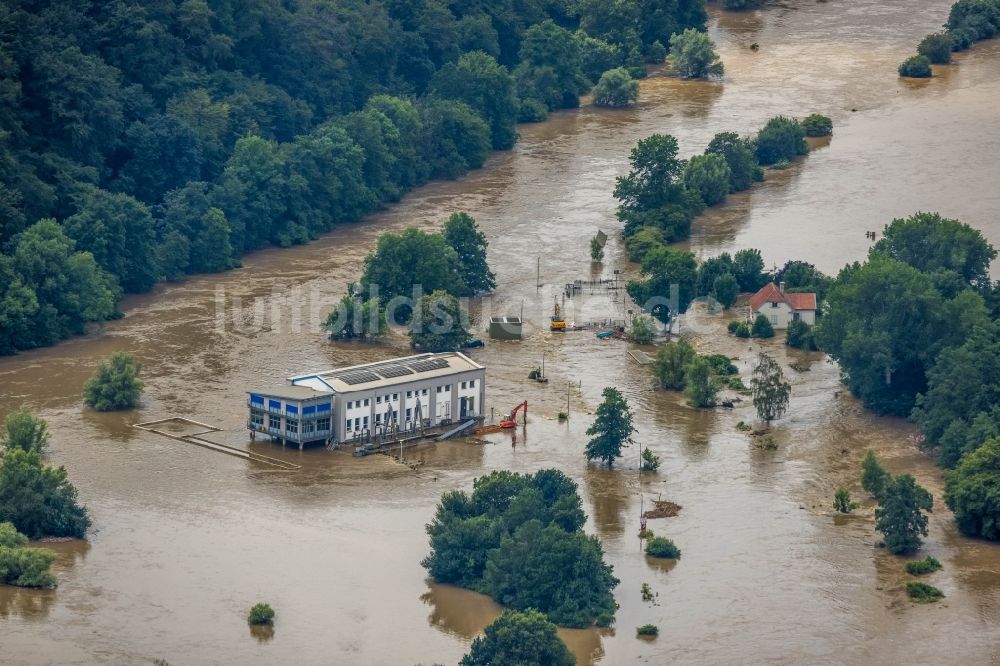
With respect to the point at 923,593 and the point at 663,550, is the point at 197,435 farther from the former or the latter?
the point at 923,593

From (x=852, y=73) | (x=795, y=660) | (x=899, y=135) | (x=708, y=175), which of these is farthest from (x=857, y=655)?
(x=852, y=73)

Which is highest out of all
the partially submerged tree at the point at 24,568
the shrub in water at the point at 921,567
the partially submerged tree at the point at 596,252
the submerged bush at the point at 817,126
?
the submerged bush at the point at 817,126

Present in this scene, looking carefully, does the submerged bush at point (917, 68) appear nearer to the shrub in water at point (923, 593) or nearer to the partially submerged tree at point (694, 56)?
the partially submerged tree at point (694, 56)

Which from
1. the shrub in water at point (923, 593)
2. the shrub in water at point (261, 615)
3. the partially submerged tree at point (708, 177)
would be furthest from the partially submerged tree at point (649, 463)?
the partially submerged tree at point (708, 177)

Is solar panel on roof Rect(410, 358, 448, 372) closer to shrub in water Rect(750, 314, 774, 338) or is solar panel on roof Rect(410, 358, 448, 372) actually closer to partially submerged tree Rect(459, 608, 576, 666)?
shrub in water Rect(750, 314, 774, 338)

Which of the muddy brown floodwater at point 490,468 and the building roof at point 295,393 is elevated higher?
the building roof at point 295,393

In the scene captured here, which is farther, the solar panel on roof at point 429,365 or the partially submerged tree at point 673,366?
the partially submerged tree at point 673,366
